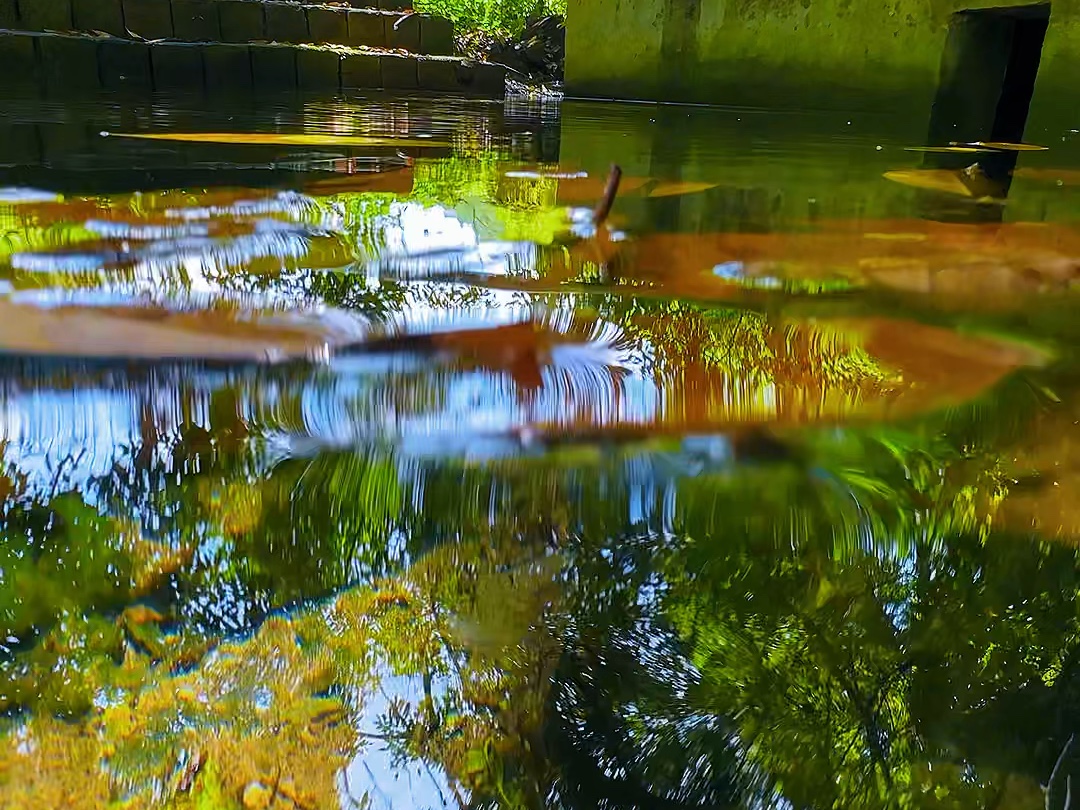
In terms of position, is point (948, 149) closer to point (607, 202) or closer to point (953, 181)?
point (953, 181)

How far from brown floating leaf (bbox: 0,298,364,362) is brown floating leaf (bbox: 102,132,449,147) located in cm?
188

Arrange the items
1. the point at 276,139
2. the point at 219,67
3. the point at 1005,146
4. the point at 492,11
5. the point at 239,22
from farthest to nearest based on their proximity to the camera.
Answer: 1. the point at 492,11
2. the point at 239,22
3. the point at 219,67
4. the point at 1005,146
5. the point at 276,139

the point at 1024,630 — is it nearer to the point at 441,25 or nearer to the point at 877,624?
the point at 877,624

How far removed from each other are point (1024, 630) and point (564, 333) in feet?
2.22

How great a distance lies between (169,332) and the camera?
1028 mm

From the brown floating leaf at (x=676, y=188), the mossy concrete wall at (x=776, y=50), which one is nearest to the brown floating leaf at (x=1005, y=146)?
the mossy concrete wall at (x=776, y=50)

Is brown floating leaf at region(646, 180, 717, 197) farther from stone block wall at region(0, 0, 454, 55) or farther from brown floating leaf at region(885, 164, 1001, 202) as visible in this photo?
stone block wall at region(0, 0, 454, 55)

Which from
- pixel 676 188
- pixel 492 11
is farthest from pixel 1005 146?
pixel 492 11

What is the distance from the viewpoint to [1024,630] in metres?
0.63

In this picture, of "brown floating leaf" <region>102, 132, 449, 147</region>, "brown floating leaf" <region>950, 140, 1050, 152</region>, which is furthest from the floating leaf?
"brown floating leaf" <region>102, 132, 449, 147</region>

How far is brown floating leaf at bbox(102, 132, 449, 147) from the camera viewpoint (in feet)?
9.03

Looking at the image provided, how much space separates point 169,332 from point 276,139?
2.12 metres

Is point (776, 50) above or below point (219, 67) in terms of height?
above

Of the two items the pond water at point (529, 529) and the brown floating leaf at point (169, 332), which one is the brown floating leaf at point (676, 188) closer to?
the pond water at point (529, 529)
